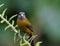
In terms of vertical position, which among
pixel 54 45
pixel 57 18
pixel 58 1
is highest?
pixel 58 1

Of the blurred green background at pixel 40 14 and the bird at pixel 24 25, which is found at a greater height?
the bird at pixel 24 25

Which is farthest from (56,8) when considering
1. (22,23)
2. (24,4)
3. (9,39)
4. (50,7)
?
(22,23)

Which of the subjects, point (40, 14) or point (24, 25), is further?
point (40, 14)

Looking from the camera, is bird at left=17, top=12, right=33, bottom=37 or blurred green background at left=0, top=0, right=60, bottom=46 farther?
blurred green background at left=0, top=0, right=60, bottom=46

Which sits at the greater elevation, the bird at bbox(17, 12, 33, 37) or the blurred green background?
the bird at bbox(17, 12, 33, 37)

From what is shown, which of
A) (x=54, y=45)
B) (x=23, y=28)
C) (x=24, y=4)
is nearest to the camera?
(x=23, y=28)

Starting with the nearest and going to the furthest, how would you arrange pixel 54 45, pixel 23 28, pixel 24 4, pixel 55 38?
1. pixel 23 28
2. pixel 24 4
3. pixel 55 38
4. pixel 54 45

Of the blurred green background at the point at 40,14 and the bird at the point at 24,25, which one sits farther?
the blurred green background at the point at 40,14

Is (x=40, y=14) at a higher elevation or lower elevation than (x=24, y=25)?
lower

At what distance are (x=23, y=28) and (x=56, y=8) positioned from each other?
1716mm

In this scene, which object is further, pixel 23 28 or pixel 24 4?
pixel 24 4

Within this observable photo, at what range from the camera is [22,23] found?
91.5 inches

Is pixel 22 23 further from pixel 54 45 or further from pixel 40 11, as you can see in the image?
pixel 54 45

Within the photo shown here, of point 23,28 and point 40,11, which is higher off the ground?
point 23,28
